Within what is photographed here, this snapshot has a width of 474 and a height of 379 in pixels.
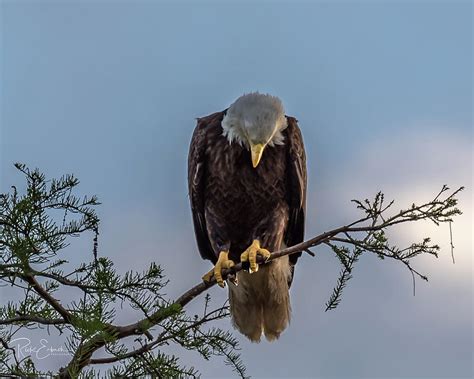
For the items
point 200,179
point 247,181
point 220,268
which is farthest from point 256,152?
point 220,268

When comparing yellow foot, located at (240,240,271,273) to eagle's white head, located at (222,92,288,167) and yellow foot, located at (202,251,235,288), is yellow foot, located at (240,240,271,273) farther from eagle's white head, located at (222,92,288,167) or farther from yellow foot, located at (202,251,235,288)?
eagle's white head, located at (222,92,288,167)

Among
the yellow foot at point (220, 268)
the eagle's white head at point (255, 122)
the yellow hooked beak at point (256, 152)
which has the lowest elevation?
the yellow foot at point (220, 268)

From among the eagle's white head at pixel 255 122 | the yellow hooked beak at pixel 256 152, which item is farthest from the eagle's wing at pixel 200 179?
the yellow hooked beak at pixel 256 152

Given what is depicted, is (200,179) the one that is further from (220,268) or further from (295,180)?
(220,268)

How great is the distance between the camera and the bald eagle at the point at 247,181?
5102 millimetres

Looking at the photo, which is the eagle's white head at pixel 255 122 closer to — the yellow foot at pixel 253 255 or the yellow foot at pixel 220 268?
the yellow foot at pixel 253 255

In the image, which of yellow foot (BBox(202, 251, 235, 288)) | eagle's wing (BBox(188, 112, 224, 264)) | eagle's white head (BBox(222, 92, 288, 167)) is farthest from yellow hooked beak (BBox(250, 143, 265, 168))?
yellow foot (BBox(202, 251, 235, 288))

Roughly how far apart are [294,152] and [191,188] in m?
0.79

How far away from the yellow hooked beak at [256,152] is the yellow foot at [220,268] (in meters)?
0.67

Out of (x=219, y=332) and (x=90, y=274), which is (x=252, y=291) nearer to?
(x=219, y=332)

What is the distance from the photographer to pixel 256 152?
194 inches

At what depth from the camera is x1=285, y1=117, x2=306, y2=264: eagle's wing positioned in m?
5.33

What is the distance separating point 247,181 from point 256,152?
1.06 feet

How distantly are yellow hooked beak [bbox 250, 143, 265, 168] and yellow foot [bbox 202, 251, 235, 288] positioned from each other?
668 millimetres
